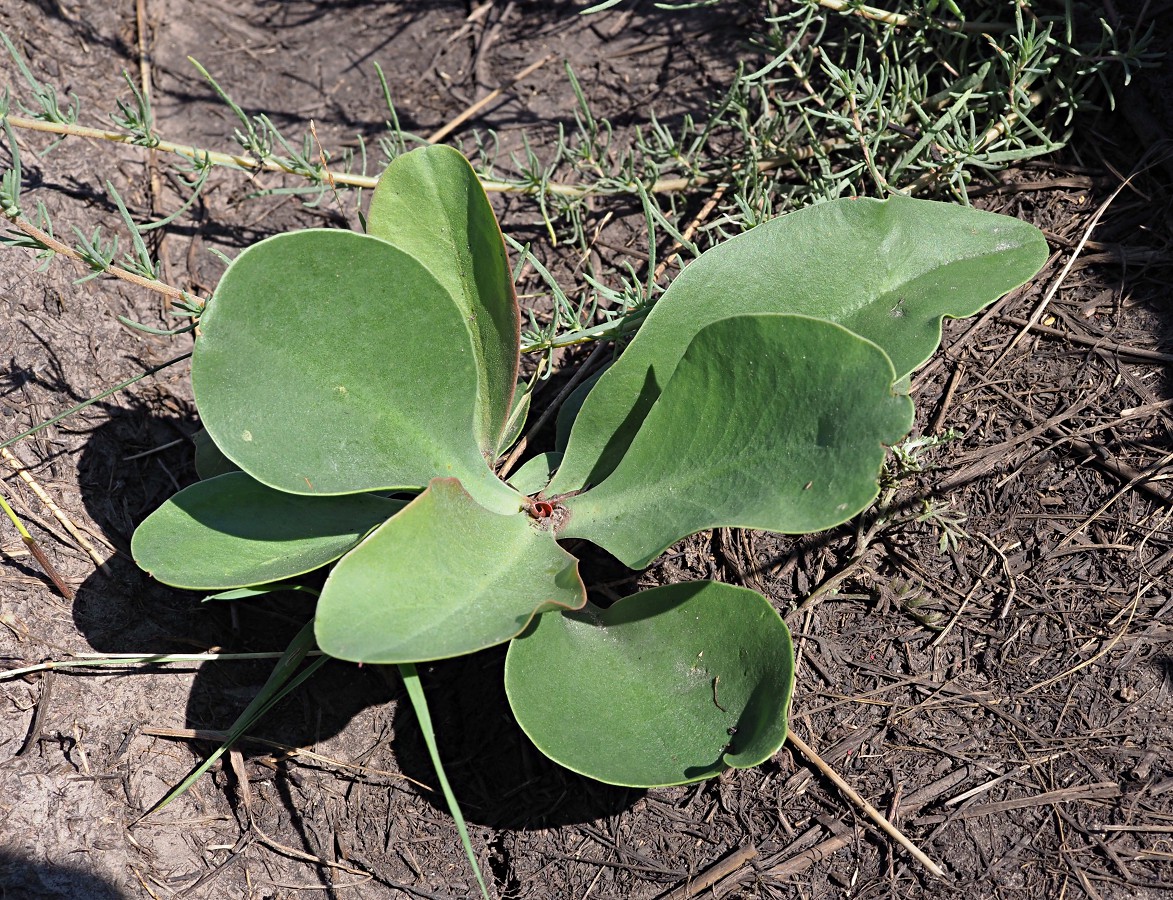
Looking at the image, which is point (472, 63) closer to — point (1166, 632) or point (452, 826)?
point (452, 826)

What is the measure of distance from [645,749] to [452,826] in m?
0.48

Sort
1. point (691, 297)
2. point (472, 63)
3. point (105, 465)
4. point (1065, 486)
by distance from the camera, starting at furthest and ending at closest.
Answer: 1. point (472, 63)
2. point (105, 465)
3. point (1065, 486)
4. point (691, 297)

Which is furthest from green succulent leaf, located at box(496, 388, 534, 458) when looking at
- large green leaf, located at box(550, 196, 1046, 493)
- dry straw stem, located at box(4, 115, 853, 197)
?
dry straw stem, located at box(4, 115, 853, 197)

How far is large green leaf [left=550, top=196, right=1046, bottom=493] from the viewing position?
47.5 inches

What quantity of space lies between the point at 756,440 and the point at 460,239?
0.53m

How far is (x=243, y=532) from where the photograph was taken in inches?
51.5

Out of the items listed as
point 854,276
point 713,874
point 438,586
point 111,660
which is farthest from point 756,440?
point 111,660

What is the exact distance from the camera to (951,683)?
137cm

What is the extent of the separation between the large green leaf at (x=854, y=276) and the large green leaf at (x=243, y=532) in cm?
41

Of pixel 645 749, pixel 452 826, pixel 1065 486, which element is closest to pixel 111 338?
pixel 452 826

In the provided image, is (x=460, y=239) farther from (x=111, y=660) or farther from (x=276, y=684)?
(x=111, y=660)

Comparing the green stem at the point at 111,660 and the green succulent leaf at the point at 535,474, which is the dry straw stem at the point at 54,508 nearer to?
the green stem at the point at 111,660

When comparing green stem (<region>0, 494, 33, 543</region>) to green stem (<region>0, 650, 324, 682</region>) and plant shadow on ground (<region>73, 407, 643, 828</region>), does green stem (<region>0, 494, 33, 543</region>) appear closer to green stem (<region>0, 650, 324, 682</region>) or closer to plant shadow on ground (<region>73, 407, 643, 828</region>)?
plant shadow on ground (<region>73, 407, 643, 828</region>)

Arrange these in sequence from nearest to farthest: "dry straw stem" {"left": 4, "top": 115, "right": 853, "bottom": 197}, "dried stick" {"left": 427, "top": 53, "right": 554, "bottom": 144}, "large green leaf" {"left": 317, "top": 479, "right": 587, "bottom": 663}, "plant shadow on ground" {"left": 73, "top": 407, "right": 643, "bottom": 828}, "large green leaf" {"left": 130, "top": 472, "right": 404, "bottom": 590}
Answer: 1. "large green leaf" {"left": 317, "top": 479, "right": 587, "bottom": 663}
2. "large green leaf" {"left": 130, "top": 472, "right": 404, "bottom": 590}
3. "plant shadow on ground" {"left": 73, "top": 407, "right": 643, "bottom": 828}
4. "dry straw stem" {"left": 4, "top": 115, "right": 853, "bottom": 197}
5. "dried stick" {"left": 427, "top": 53, "right": 554, "bottom": 144}
